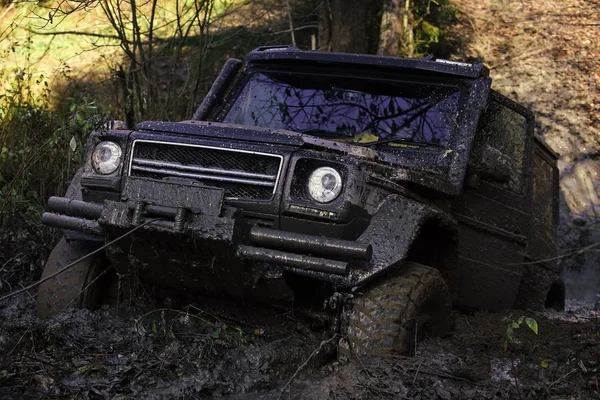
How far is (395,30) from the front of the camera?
35.7ft

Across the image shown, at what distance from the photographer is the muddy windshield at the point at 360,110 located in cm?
524

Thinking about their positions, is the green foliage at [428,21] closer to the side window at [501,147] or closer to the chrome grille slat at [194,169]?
the side window at [501,147]

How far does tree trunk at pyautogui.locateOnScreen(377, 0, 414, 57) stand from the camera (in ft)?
35.5

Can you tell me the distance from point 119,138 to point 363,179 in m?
1.39

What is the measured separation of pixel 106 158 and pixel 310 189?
47.0 inches

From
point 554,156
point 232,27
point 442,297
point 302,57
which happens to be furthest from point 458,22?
point 442,297

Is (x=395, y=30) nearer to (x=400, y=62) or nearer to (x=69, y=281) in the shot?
(x=400, y=62)

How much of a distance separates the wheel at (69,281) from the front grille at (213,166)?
715 millimetres

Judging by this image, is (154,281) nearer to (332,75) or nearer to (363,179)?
(363,179)

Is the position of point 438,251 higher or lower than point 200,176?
lower

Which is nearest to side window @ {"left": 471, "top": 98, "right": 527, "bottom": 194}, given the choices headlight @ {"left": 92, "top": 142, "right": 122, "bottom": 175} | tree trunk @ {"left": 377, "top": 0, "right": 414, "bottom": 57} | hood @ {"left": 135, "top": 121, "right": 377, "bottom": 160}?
hood @ {"left": 135, "top": 121, "right": 377, "bottom": 160}

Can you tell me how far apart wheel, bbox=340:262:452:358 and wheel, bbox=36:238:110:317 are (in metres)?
1.61

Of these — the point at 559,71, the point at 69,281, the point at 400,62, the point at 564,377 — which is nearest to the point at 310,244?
the point at 564,377

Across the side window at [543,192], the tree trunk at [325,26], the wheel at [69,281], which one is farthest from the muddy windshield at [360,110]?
the tree trunk at [325,26]
